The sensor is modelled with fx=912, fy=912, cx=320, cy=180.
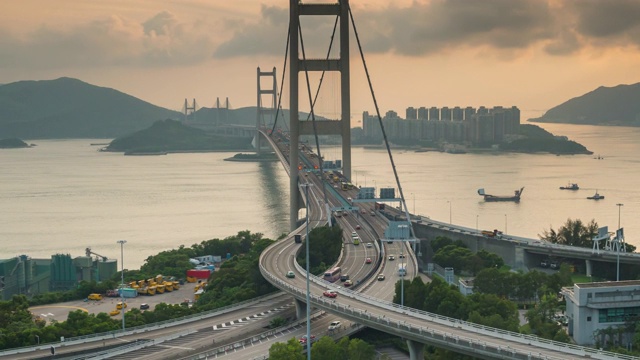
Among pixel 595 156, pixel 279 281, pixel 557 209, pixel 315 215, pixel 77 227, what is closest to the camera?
pixel 279 281

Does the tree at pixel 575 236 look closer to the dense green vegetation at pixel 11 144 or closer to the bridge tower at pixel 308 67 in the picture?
the bridge tower at pixel 308 67

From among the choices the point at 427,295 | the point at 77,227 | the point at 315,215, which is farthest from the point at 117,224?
the point at 427,295

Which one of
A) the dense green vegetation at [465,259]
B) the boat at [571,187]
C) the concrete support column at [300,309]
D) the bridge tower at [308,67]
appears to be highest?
the bridge tower at [308,67]

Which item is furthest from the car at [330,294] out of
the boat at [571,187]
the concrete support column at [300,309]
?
the boat at [571,187]

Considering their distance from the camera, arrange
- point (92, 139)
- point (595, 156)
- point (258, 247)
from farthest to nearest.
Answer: point (92, 139) < point (595, 156) < point (258, 247)

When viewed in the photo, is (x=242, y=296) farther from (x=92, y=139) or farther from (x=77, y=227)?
(x=92, y=139)

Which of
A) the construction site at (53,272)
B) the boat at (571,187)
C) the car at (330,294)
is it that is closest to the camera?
the car at (330,294)

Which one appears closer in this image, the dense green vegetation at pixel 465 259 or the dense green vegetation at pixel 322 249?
the dense green vegetation at pixel 322 249

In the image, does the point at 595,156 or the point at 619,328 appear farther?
the point at 595,156
